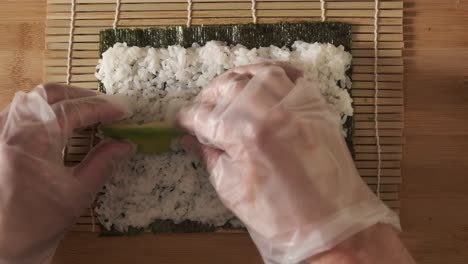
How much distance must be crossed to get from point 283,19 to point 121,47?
0.25 meters

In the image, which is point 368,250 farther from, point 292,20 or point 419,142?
point 292,20

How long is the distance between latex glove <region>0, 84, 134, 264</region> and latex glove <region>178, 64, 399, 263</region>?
15 centimetres

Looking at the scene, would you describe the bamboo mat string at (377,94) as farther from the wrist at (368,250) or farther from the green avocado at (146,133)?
the green avocado at (146,133)

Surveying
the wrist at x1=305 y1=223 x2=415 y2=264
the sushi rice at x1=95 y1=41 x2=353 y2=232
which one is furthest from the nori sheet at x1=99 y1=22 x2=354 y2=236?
the wrist at x1=305 y1=223 x2=415 y2=264

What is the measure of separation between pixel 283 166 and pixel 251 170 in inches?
1.6

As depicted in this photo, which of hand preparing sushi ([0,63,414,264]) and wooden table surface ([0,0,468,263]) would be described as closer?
hand preparing sushi ([0,63,414,264])

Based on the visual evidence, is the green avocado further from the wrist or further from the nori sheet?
the wrist

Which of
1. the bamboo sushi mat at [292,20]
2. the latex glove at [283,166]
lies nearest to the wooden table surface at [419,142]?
the bamboo sushi mat at [292,20]

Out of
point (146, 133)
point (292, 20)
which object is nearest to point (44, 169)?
point (146, 133)

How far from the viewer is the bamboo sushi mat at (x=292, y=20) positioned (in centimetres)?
94

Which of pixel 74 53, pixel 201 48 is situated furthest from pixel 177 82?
pixel 74 53

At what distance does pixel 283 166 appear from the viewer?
761mm

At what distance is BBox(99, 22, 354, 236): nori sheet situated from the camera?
93cm

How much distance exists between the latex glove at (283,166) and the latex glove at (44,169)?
151mm
